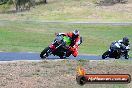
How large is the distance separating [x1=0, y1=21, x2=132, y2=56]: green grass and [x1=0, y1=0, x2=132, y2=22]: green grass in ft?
36.5

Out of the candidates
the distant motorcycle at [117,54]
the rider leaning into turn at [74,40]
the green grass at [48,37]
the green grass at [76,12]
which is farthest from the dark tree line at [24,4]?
the rider leaning into turn at [74,40]

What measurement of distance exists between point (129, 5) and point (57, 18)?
14.2 m

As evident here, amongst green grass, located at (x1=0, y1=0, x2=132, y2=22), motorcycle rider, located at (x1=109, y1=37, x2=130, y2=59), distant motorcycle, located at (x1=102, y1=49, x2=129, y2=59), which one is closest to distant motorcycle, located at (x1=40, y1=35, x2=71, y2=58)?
distant motorcycle, located at (x1=102, y1=49, x2=129, y2=59)

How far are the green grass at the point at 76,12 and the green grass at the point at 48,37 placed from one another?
36.5 feet

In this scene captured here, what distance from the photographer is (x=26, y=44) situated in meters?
35.0

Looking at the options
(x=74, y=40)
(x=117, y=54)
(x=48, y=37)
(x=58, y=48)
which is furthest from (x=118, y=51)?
(x=48, y=37)

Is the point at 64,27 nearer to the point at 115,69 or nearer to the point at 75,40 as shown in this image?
the point at 75,40

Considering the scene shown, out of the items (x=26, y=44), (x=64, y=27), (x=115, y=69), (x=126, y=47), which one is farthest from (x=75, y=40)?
(x=64, y=27)

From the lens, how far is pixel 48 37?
40781mm

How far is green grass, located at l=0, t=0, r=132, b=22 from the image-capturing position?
65875 mm

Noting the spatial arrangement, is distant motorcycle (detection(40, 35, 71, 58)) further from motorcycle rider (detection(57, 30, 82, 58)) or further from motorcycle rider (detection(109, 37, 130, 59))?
motorcycle rider (detection(109, 37, 130, 59))

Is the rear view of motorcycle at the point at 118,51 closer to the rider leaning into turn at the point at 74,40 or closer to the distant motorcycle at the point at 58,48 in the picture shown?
the rider leaning into turn at the point at 74,40

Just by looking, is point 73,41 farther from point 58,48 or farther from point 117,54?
point 117,54

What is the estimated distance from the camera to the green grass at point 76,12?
65.9m
